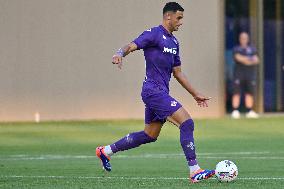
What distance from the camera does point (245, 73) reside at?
1093 inches

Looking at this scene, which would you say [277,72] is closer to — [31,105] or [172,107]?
[31,105]

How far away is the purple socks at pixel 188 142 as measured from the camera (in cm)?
1232

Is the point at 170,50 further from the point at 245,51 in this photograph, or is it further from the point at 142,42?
the point at 245,51

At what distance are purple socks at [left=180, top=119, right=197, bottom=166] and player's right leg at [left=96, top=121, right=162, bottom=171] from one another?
28.4 inches

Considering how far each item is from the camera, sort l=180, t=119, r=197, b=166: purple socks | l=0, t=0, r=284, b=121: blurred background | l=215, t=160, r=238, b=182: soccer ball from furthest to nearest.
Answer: l=0, t=0, r=284, b=121: blurred background < l=180, t=119, r=197, b=166: purple socks < l=215, t=160, r=238, b=182: soccer ball

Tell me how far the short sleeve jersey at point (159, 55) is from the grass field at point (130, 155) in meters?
1.19

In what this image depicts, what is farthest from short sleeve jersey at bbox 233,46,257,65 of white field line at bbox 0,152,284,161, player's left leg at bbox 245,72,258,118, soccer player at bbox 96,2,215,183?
soccer player at bbox 96,2,215,183

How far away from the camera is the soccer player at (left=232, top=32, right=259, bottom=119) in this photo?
Result: 90.6 feet

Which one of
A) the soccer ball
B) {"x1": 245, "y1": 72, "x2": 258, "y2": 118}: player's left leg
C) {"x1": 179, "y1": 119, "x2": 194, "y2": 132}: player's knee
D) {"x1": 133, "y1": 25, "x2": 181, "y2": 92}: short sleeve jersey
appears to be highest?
{"x1": 133, "y1": 25, "x2": 181, "y2": 92}: short sleeve jersey

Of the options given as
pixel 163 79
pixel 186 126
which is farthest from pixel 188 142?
pixel 163 79

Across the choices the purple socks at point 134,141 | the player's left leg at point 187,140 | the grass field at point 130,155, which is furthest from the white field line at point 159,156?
the player's left leg at point 187,140

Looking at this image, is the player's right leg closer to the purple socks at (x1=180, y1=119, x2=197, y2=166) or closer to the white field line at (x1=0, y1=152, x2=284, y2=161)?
the purple socks at (x1=180, y1=119, x2=197, y2=166)

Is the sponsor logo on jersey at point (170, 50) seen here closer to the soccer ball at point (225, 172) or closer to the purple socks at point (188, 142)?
the purple socks at point (188, 142)

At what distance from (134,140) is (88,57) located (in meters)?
13.0
